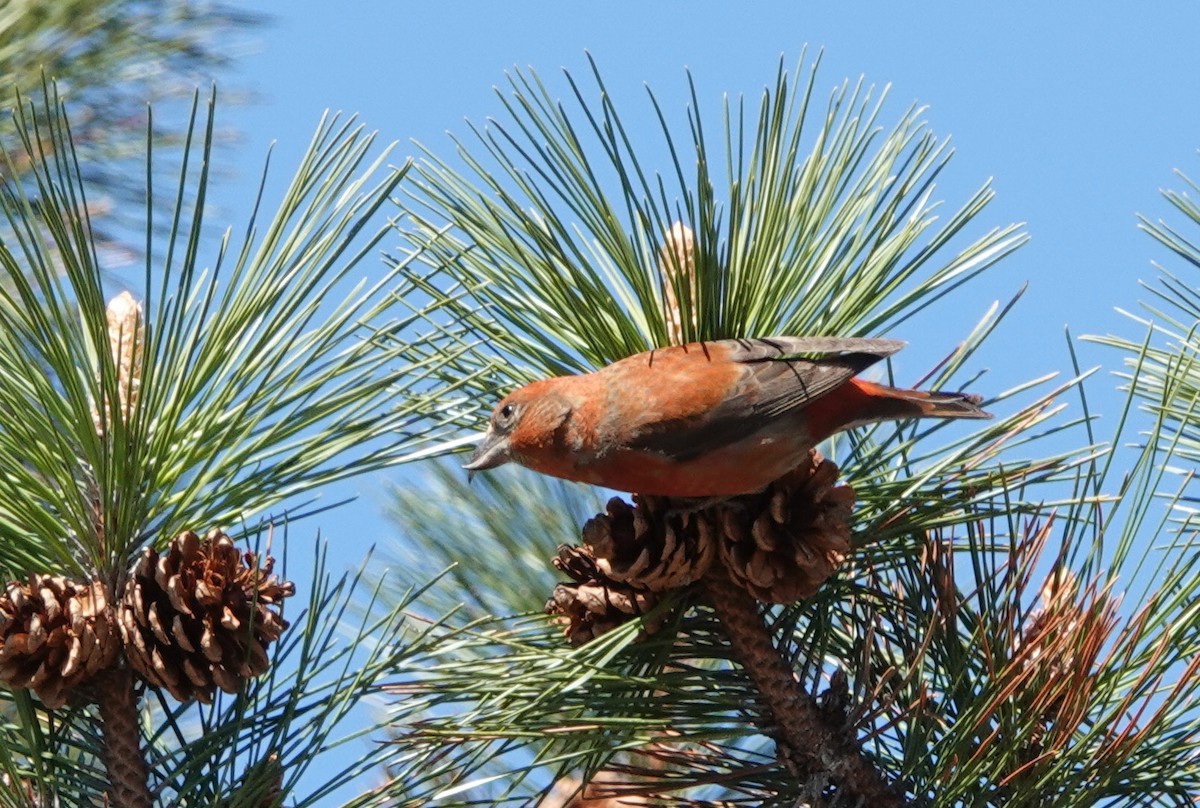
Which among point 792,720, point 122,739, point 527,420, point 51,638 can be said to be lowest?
point 792,720

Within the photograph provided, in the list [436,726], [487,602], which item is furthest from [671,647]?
[487,602]

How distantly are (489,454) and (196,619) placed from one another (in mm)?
638

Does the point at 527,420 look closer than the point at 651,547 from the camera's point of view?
No

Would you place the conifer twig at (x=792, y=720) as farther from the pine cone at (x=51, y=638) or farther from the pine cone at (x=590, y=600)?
the pine cone at (x=51, y=638)

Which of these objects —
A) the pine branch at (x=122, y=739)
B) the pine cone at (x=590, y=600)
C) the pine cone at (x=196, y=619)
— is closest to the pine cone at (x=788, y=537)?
the pine cone at (x=590, y=600)

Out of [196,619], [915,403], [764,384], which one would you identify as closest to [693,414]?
[764,384]

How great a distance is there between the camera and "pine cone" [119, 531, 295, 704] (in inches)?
71.4

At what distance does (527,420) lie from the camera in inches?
88.6

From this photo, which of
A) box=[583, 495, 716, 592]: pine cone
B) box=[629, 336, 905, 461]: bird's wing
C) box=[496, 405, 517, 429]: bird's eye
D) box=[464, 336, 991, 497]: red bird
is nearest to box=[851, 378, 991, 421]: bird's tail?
box=[464, 336, 991, 497]: red bird

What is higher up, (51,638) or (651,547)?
(51,638)

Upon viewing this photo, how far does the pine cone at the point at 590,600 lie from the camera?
6.85ft

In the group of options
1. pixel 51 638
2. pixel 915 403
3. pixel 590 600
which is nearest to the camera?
pixel 51 638

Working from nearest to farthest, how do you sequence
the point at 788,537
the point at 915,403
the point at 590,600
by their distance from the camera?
the point at 788,537 → the point at 590,600 → the point at 915,403

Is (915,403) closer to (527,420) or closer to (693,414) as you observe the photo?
(693,414)
